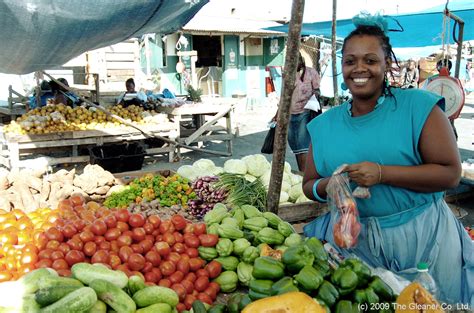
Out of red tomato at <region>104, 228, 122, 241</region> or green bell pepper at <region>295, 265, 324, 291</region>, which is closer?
green bell pepper at <region>295, 265, 324, 291</region>

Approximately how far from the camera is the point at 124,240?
9.22 ft

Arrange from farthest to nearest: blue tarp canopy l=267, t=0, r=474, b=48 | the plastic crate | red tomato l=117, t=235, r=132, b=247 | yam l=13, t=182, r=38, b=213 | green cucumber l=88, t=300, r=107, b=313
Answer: the plastic crate
blue tarp canopy l=267, t=0, r=474, b=48
yam l=13, t=182, r=38, b=213
red tomato l=117, t=235, r=132, b=247
green cucumber l=88, t=300, r=107, b=313

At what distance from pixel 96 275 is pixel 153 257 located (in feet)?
1.98

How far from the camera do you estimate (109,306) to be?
2020 mm

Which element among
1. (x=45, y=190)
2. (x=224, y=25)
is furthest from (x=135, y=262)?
(x=224, y=25)

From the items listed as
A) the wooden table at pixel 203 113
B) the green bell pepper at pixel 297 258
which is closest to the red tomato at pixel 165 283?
the green bell pepper at pixel 297 258

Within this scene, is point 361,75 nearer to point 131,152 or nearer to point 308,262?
point 308,262

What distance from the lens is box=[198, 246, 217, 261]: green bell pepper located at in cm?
295

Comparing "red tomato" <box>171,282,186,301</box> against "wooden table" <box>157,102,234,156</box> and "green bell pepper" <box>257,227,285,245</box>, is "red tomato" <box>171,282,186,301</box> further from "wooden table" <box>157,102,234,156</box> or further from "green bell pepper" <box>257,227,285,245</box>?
A: "wooden table" <box>157,102,234,156</box>

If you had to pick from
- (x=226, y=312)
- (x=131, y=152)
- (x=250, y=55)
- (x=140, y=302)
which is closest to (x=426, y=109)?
(x=226, y=312)

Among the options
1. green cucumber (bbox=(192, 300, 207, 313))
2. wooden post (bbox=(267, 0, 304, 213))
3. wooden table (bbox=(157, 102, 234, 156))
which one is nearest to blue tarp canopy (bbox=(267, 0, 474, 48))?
wooden table (bbox=(157, 102, 234, 156))

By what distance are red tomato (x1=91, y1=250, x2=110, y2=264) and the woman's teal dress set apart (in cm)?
140

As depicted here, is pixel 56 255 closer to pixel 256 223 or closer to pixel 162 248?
pixel 162 248

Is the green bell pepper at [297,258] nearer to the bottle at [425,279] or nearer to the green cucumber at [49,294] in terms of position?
the bottle at [425,279]
